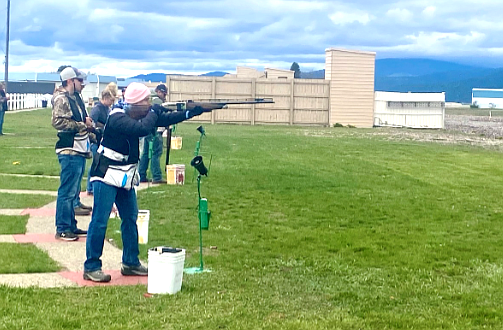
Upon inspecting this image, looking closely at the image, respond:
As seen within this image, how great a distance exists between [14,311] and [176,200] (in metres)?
6.43

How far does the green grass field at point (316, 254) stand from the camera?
19.9 feet

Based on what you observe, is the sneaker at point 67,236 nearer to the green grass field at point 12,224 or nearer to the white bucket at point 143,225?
the green grass field at point 12,224

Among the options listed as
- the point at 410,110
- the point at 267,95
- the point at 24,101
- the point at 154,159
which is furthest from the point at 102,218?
the point at 24,101

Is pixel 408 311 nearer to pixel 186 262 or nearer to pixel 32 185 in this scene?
pixel 186 262

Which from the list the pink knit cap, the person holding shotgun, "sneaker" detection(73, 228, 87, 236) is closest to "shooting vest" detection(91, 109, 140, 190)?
the person holding shotgun

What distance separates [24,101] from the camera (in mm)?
53875

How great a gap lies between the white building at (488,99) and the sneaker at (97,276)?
100260 millimetres

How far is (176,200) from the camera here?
12.4 metres

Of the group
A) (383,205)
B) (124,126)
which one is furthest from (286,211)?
(124,126)

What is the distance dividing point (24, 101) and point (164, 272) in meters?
49.9

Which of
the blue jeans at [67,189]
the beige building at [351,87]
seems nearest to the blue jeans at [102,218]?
the blue jeans at [67,189]

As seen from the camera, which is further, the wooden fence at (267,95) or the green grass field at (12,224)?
the wooden fence at (267,95)

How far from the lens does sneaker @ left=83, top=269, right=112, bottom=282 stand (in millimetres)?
7227

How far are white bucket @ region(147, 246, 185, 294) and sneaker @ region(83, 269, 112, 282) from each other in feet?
2.14
